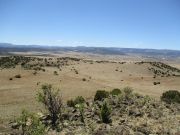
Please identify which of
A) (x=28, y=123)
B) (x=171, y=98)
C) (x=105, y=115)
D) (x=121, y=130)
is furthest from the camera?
(x=171, y=98)

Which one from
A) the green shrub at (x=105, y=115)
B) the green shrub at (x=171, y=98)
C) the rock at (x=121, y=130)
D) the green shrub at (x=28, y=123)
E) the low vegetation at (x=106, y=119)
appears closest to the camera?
the rock at (x=121, y=130)

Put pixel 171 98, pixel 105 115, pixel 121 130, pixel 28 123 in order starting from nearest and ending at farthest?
1. pixel 121 130
2. pixel 28 123
3. pixel 105 115
4. pixel 171 98

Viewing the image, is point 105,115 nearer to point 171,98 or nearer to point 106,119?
point 106,119

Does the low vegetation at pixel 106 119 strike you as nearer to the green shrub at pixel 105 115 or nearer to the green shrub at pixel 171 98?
the green shrub at pixel 105 115

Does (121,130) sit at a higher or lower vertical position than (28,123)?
higher

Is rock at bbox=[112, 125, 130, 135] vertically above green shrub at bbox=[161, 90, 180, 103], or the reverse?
green shrub at bbox=[161, 90, 180, 103]

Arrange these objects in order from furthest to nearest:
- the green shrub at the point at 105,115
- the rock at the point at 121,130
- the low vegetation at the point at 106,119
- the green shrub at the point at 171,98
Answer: the green shrub at the point at 171,98
the green shrub at the point at 105,115
the low vegetation at the point at 106,119
the rock at the point at 121,130

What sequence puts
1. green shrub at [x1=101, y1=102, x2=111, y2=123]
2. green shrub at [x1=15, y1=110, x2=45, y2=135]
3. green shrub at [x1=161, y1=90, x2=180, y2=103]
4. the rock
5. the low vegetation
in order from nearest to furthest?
the rock < green shrub at [x1=15, y1=110, x2=45, y2=135] < the low vegetation < green shrub at [x1=101, y1=102, x2=111, y2=123] < green shrub at [x1=161, y1=90, x2=180, y2=103]

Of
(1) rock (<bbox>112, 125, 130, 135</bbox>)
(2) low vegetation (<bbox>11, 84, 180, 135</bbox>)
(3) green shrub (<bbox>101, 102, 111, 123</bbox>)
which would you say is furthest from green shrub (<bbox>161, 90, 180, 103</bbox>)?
(1) rock (<bbox>112, 125, 130, 135</bbox>)

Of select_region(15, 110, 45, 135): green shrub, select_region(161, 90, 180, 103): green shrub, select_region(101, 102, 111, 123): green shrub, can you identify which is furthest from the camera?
select_region(161, 90, 180, 103): green shrub

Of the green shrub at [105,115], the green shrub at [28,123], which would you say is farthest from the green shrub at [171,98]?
the green shrub at [28,123]

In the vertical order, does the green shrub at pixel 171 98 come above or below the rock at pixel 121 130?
above

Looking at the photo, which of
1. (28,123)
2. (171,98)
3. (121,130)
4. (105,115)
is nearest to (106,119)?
(105,115)

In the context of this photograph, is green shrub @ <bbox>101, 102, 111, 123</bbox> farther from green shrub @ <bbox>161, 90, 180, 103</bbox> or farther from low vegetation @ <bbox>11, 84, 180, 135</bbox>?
green shrub @ <bbox>161, 90, 180, 103</bbox>
